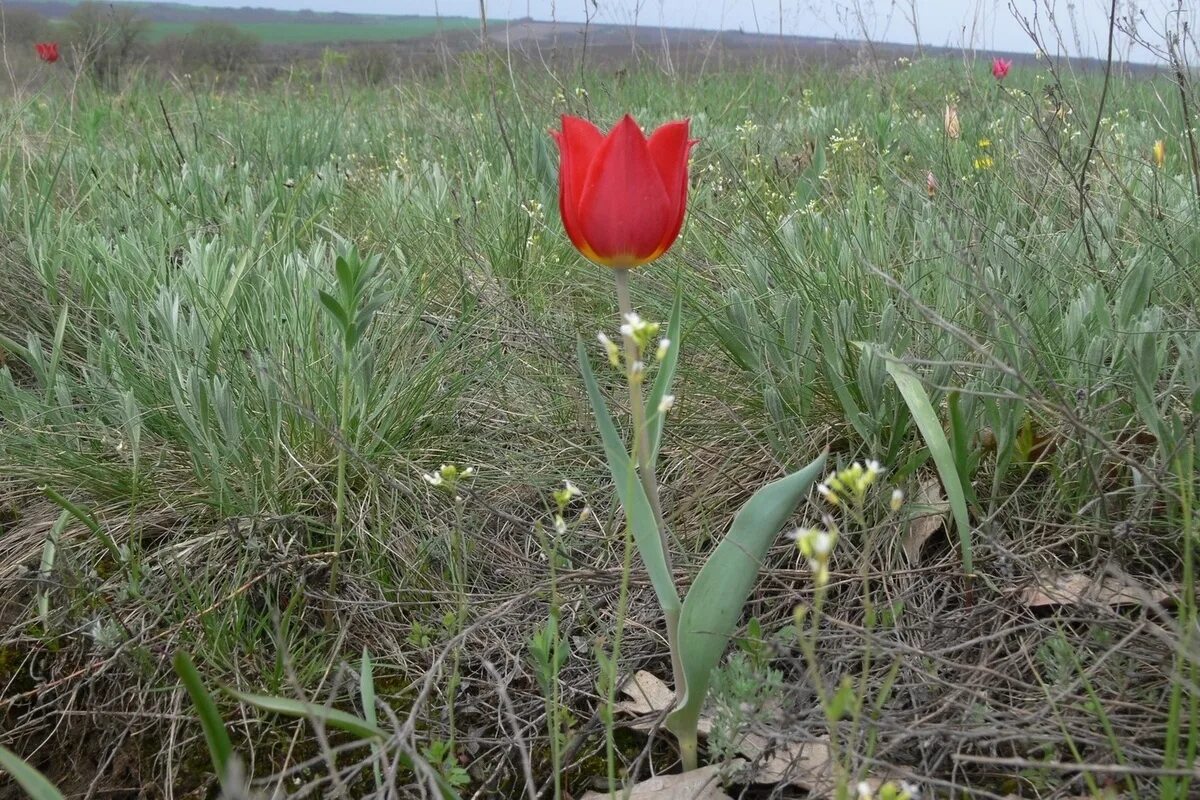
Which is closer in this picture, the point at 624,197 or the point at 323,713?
the point at 323,713

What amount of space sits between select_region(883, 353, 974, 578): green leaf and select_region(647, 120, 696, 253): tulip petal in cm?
35

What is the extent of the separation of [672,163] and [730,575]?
1.62 ft

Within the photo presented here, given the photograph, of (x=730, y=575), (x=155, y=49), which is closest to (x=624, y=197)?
(x=730, y=575)

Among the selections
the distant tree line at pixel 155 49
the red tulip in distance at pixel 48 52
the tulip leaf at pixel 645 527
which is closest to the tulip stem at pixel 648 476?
the tulip leaf at pixel 645 527

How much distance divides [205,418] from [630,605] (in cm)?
76

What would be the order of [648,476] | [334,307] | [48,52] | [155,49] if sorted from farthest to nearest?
1. [155,49]
2. [48,52]
3. [334,307]
4. [648,476]

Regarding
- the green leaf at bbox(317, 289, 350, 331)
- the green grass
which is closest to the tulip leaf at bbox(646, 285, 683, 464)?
the green grass

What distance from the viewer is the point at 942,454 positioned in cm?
138

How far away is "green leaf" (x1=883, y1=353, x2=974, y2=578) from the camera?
1348 millimetres

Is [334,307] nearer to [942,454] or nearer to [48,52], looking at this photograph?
[942,454]

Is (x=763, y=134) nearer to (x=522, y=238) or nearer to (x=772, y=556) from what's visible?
(x=522, y=238)

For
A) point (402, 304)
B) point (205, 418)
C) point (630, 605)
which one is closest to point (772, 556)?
point (630, 605)

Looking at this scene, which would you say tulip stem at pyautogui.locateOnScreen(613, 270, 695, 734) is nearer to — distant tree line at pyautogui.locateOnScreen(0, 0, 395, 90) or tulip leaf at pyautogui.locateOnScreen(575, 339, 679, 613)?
tulip leaf at pyautogui.locateOnScreen(575, 339, 679, 613)

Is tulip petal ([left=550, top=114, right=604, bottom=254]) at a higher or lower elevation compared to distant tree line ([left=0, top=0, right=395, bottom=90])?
lower
